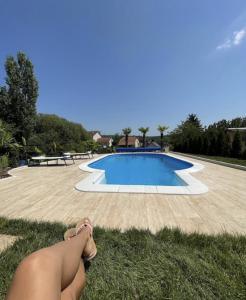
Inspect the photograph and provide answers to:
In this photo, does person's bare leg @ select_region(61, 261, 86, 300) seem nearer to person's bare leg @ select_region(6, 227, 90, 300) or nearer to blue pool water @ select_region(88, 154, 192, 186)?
person's bare leg @ select_region(6, 227, 90, 300)

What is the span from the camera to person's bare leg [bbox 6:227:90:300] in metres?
0.86

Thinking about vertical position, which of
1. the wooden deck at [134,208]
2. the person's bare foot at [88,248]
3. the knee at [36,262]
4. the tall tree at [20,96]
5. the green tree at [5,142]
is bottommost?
the wooden deck at [134,208]

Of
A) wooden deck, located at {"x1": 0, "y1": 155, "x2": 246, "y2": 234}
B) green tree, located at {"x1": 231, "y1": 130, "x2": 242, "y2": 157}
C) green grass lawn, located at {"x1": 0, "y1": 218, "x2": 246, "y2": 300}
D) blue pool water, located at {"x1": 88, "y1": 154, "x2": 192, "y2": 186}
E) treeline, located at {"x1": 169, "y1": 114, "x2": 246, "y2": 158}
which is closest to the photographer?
green grass lawn, located at {"x1": 0, "y1": 218, "x2": 246, "y2": 300}

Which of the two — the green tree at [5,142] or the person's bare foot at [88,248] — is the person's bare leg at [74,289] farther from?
the green tree at [5,142]

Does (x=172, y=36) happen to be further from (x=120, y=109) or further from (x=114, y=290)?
(x=120, y=109)

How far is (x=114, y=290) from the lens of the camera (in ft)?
6.09

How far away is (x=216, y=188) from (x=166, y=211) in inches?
110

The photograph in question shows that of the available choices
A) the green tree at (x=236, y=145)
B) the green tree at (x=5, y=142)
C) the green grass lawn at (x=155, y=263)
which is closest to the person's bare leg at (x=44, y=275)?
the green grass lawn at (x=155, y=263)

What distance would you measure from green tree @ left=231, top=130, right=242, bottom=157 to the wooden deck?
454 inches

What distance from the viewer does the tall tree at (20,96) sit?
1474cm

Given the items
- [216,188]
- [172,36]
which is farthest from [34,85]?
[216,188]

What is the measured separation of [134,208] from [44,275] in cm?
342

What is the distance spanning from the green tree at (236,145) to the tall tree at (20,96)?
1575cm

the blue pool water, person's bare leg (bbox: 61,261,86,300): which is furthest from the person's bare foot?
the blue pool water
